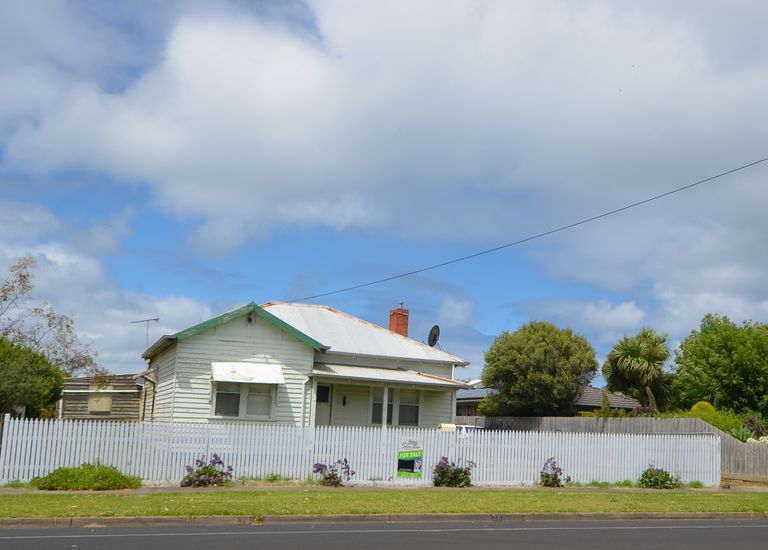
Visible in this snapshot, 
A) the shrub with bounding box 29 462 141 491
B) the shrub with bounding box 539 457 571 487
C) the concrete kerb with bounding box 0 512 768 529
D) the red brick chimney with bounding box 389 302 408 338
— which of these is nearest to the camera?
the concrete kerb with bounding box 0 512 768 529

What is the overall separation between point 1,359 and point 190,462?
1068 cm

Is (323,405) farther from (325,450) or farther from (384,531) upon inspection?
(384,531)

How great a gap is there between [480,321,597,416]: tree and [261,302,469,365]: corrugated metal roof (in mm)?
9352

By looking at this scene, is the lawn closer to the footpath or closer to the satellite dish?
the footpath

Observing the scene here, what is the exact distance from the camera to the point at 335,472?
20750mm

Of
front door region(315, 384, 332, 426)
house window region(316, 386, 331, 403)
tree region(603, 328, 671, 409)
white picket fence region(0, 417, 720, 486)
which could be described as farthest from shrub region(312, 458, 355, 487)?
tree region(603, 328, 671, 409)

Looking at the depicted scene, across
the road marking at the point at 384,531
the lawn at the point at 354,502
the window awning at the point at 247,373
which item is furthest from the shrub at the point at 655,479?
the window awning at the point at 247,373

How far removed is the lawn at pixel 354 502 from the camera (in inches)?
562

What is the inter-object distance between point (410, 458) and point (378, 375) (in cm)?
523

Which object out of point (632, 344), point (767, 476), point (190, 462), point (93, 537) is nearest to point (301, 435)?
point (190, 462)

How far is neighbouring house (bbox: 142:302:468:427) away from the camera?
24656 mm

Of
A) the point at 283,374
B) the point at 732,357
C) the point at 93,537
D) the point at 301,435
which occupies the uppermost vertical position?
the point at 732,357

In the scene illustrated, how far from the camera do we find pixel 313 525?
13.8 metres

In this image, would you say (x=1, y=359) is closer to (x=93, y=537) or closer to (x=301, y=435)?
(x=301, y=435)
